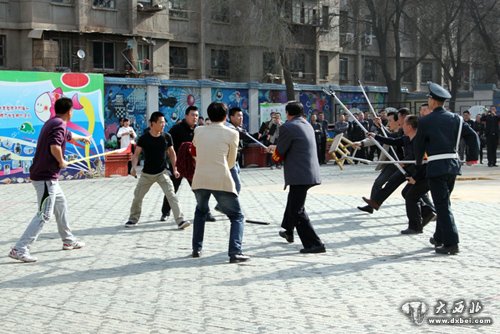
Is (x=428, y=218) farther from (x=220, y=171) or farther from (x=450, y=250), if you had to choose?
(x=220, y=171)

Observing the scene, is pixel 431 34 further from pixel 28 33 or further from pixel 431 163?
pixel 431 163

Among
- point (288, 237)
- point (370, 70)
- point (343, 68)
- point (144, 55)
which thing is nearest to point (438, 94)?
point (288, 237)

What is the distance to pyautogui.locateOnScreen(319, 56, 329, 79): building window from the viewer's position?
55438 mm

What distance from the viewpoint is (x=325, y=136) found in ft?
98.8

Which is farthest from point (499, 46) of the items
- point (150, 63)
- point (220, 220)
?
point (220, 220)

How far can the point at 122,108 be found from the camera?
31891mm

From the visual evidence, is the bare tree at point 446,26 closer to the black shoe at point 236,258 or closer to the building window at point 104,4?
the building window at point 104,4

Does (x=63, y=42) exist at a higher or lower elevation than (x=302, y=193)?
higher

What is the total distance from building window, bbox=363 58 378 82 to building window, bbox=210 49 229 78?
1380cm

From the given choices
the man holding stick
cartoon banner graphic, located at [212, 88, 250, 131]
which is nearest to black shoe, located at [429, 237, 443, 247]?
the man holding stick

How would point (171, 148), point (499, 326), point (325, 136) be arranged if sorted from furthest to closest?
point (325, 136)
point (171, 148)
point (499, 326)

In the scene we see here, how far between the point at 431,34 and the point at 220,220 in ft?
120

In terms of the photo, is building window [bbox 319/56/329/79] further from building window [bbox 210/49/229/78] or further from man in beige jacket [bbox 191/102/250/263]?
man in beige jacket [bbox 191/102/250/263]

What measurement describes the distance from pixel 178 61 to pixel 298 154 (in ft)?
127
